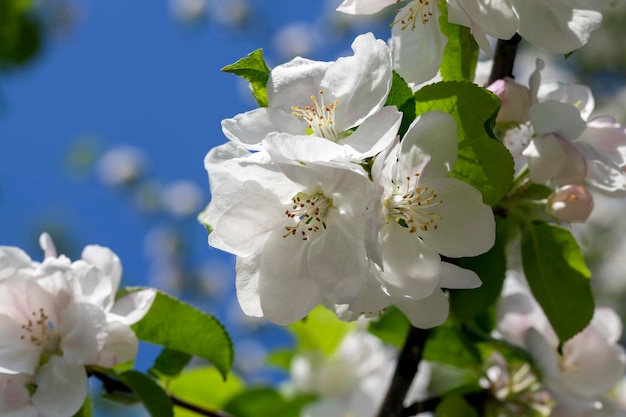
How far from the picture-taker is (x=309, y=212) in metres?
0.93

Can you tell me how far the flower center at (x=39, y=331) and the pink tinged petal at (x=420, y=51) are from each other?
1.93ft

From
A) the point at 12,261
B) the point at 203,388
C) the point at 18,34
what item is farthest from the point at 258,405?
the point at 18,34

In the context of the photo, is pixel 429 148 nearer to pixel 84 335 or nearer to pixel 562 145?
pixel 562 145

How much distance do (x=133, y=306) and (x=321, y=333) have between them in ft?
3.29

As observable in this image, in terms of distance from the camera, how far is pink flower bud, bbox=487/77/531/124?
1.08 meters

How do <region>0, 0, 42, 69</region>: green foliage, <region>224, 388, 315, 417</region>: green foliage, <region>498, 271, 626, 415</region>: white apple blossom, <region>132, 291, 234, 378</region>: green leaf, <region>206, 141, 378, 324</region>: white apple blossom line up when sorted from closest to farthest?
<region>206, 141, 378, 324</region>: white apple blossom < <region>132, 291, 234, 378</region>: green leaf < <region>498, 271, 626, 415</region>: white apple blossom < <region>224, 388, 315, 417</region>: green foliage < <region>0, 0, 42, 69</region>: green foliage

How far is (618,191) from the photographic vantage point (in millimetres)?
1074

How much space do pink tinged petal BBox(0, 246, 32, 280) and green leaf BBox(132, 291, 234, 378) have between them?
0.62 ft

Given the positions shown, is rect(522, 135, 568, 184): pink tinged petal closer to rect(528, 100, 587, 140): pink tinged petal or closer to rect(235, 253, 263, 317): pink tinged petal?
rect(528, 100, 587, 140): pink tinged petal

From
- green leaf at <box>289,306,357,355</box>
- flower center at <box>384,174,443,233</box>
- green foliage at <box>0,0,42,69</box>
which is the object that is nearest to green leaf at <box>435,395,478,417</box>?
flower center at <box>384,174,443,233</box>

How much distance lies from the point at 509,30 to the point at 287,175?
12.4 inches

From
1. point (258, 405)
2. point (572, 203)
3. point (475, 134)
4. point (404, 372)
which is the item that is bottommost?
point (258, 405)

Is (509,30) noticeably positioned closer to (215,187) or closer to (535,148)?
(535,148)

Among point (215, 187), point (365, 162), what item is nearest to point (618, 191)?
point (365, 162)
